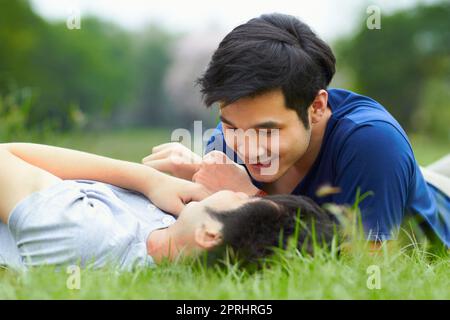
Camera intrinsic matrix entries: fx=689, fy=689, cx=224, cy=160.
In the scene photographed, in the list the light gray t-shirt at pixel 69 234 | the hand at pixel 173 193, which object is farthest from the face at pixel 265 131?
the light gray t-shirt at pixel 69 234

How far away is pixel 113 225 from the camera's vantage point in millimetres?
2258

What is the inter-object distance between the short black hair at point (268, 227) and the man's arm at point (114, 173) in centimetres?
44

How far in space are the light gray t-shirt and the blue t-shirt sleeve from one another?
773 millimetres

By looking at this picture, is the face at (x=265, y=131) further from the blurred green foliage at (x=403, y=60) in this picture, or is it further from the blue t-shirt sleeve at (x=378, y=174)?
the blurred green foliage at (x=403, y=60)

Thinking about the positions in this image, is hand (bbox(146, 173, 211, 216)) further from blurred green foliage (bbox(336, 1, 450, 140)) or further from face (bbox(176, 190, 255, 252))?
blurred green foliage (bbox(336, 1, 450, 140))

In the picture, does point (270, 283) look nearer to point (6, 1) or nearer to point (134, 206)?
point (134, 206)

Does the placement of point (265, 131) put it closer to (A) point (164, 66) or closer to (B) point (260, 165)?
(B) point (260, 165)

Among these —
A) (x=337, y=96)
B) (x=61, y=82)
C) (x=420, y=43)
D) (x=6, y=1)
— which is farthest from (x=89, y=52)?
(x=337, y=96)

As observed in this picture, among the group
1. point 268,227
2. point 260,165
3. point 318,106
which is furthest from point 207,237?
point 318,106

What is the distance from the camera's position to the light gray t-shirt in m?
2.14

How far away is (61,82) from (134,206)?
3047 cm
